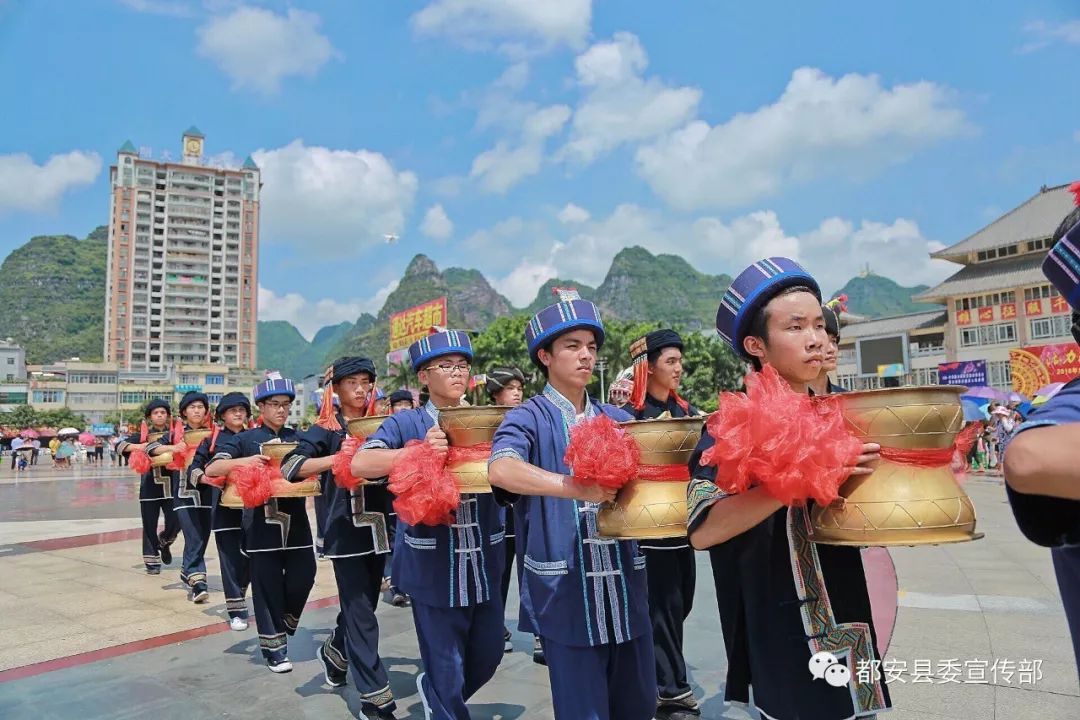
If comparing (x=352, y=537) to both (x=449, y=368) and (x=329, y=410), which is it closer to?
(x=329, y=410)

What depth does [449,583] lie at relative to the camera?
3305 mm

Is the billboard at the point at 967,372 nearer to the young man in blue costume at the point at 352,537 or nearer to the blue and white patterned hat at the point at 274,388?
the blue and white patterned hat at the point at 274,388

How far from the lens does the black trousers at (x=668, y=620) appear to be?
3.80 metres

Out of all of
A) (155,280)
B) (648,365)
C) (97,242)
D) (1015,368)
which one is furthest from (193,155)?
(648,365)

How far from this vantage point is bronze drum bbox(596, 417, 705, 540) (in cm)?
204

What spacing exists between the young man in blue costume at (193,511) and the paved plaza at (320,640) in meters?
0.26

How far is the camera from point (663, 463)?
2107 millimetres

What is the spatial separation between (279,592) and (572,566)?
3.26 metres

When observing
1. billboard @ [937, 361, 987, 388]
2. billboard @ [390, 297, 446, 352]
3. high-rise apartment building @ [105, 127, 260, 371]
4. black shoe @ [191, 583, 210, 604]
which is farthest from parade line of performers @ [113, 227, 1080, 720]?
high-rise apartment building @ [105, 127, 260, 371]

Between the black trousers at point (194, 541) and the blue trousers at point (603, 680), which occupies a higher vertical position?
the blue trousers at point (603, 680)

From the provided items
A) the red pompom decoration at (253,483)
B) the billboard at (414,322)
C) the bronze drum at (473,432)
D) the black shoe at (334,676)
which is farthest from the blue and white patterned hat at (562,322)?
the billboard at (414,322)

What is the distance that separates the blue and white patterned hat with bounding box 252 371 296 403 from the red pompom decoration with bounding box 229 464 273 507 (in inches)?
29.5

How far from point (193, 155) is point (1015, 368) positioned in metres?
137

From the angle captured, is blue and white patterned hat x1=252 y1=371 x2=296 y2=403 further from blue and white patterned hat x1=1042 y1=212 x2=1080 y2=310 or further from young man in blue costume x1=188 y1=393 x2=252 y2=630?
blue and white patterned hat x1=1042 y1=212 x2=1080 y2=310
